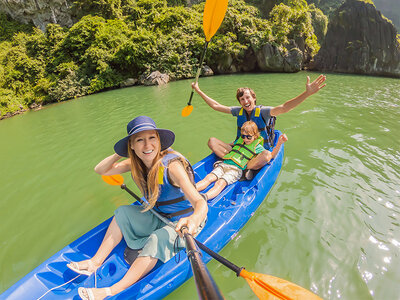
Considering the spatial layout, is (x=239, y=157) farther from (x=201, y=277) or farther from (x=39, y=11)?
(x=39, y=11)

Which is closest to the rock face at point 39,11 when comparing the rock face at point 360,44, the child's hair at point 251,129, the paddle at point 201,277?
the rock face at point 360,44

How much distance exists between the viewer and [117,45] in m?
16.8

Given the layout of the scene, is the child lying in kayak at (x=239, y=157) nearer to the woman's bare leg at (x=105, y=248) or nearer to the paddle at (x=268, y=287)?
the woman's bare leg at (x=105, y=248)

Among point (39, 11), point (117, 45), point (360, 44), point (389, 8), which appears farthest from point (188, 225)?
point (389, 8)

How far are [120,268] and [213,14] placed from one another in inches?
167

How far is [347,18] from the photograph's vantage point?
19.1 m

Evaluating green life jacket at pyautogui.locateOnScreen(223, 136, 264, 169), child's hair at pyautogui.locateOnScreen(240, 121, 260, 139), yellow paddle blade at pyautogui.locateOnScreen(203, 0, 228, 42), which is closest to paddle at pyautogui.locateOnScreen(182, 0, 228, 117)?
yellow paddle blade at pyautogui.locateOnScreen(203, 0, 228, 42)

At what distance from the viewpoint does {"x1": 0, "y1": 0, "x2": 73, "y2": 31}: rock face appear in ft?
71.3

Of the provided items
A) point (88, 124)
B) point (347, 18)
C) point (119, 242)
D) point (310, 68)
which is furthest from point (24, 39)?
point (347, 18)

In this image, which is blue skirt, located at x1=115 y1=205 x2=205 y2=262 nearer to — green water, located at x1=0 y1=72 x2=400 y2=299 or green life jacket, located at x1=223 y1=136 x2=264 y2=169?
green water, located at x1=0 y1=72 x2=400 y2=299

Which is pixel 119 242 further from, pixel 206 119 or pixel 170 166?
pixel 206 119

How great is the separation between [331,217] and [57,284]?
9.75ft

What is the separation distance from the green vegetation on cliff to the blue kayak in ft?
44.9

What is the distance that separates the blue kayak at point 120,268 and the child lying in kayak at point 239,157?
348 mm
